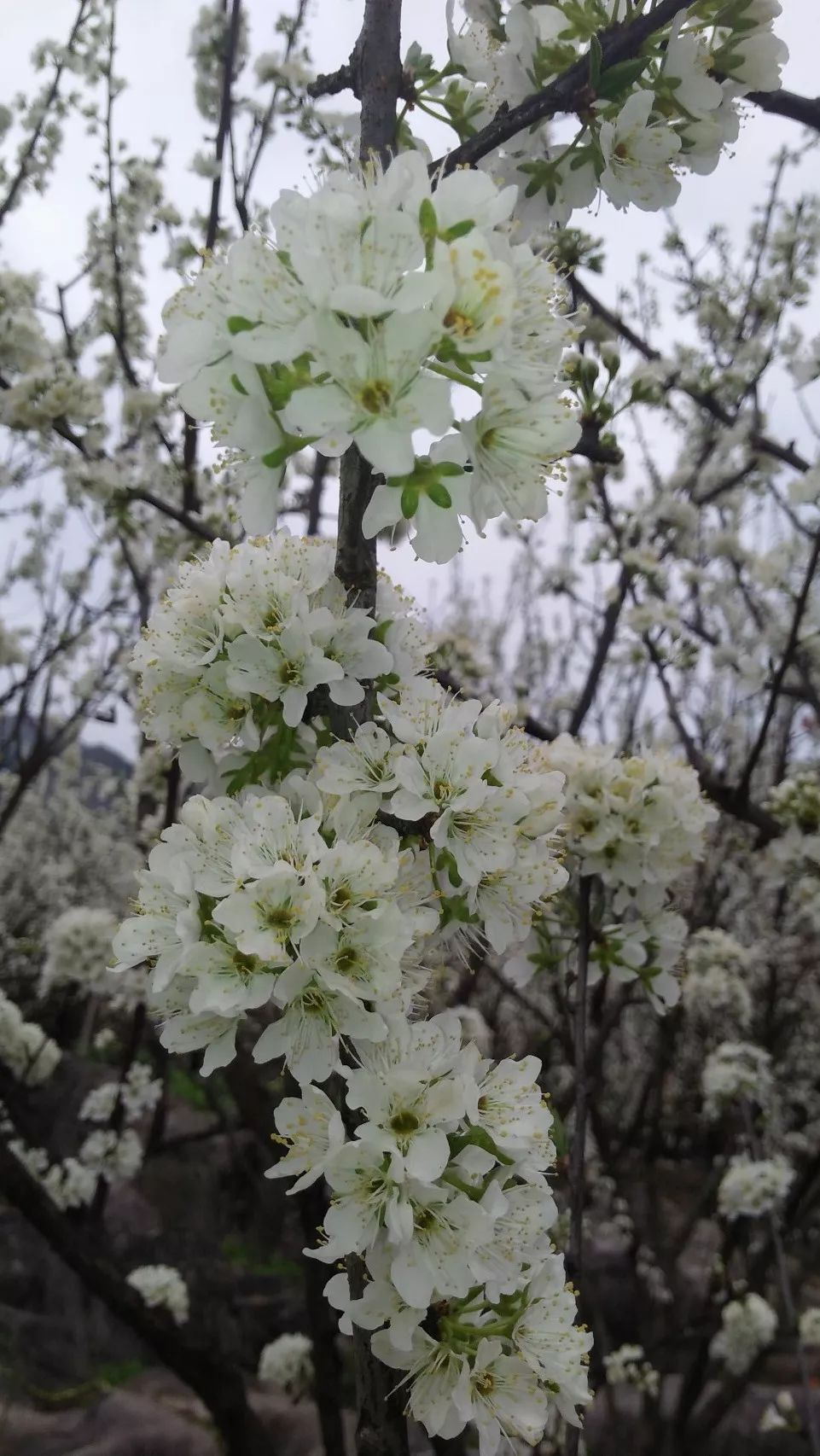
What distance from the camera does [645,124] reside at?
133cm

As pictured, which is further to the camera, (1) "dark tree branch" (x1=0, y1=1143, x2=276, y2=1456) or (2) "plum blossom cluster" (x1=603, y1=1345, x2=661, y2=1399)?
(2) "plum blossom cluster" (x1=603, y1=1345, x2=661, y2=1399)

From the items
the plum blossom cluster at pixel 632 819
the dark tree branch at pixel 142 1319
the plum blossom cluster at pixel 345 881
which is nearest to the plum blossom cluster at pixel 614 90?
the plum blossom cluster at pixel 345 881

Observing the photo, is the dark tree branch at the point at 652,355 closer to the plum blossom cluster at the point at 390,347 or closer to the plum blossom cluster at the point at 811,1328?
the plum blossom cluster at the point at 390,347

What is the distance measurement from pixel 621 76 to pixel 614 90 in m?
0.02

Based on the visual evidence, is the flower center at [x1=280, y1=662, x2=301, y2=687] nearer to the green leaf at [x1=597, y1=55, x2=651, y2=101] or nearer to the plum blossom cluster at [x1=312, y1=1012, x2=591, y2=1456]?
the plum blossom cluster at [x1=312, y1=1012, x2=591, y2=1456]

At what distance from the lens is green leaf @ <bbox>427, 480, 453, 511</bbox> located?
3.39 ft

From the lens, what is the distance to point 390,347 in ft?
3.06

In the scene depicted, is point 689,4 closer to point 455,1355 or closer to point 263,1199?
point 455,1355

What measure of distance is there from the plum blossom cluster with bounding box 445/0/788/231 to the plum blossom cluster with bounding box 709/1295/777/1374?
14.2 feet

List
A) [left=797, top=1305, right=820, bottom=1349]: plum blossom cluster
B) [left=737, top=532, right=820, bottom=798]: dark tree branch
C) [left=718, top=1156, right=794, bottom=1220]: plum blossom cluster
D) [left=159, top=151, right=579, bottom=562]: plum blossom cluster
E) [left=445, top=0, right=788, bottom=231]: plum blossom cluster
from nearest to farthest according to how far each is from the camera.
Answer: [left=159, top=151, right=579, bottom=562]: plum blossom cluster < [left=445, top=0, right=788, bottom=231]: plum blossom cluster < [left=737, top=532, right=820, bottom=798]: dark tree branch < [left=718, top=1156, right=794, bottom=1220]: plum blossom cluster < [left=797, top=1305, right=820, bottom=1349]: plum blossom cluster

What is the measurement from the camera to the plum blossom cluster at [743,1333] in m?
4.10

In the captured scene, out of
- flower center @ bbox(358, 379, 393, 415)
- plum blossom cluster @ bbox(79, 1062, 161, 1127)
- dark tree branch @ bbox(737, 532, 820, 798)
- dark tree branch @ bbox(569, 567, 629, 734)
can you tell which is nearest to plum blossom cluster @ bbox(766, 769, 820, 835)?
dark tree branch @ bbox(737, 532, 820, 798)

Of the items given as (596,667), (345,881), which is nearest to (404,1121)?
(345,881)

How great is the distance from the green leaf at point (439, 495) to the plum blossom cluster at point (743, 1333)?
4266 mm
